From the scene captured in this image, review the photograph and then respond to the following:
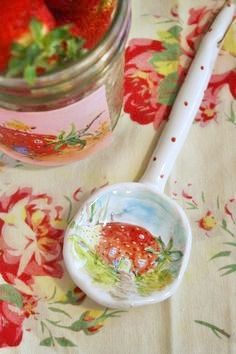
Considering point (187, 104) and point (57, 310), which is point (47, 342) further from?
point (187, 104)

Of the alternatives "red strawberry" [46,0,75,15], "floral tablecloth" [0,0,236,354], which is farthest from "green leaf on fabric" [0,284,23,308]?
"red strawberry" [46,0,75,15]

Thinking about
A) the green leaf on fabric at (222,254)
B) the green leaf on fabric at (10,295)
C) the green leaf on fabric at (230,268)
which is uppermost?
the green leaf on fabric at (222,254)

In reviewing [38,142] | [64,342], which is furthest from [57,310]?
[38,142]

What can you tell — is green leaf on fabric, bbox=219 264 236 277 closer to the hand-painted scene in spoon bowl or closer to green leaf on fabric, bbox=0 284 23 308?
the hand-painted scene in spoon bowl

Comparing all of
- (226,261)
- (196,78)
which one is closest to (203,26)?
(196,78)

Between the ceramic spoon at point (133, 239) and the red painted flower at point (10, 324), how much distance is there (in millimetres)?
52

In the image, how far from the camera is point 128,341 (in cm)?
45

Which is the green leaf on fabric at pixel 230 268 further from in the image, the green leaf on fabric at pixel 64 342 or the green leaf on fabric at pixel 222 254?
the green leaf on fabric at pixel 64 342

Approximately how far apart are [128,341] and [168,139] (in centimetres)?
15

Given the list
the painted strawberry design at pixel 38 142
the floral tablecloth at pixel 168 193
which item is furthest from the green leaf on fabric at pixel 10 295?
the painted strawberry design at pixel 38 142

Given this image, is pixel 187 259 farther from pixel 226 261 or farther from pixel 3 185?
pixel 3 185

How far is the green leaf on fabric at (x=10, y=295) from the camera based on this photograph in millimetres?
467

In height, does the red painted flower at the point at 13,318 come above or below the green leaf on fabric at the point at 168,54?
below

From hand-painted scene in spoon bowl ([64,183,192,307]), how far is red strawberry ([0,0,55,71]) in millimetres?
150
